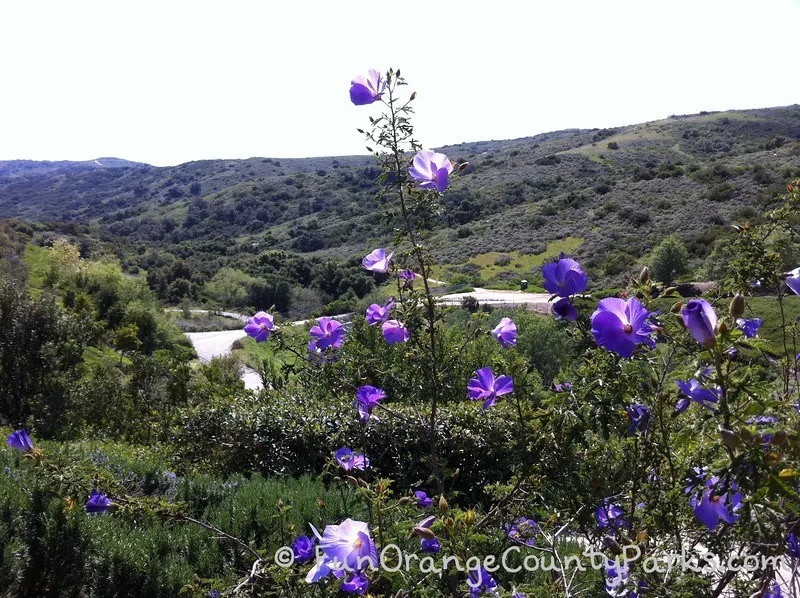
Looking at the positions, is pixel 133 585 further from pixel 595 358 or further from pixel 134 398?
pixel 134 398

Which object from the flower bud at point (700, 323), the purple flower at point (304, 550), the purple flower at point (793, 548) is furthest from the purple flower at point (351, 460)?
the flower bud at point (700, 323)

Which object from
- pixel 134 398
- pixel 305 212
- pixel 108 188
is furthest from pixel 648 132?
pixel 108 188

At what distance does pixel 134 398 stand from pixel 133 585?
5424 millimetres

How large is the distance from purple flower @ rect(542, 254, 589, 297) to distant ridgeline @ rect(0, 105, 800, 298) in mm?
460

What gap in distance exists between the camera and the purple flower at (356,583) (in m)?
1.30

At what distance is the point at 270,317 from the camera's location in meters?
2.70

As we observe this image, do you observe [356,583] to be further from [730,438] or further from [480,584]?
[730,438]

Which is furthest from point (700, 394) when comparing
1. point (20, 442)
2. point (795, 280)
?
point (20, 442)

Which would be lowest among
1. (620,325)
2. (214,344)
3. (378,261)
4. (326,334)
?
(214,344)

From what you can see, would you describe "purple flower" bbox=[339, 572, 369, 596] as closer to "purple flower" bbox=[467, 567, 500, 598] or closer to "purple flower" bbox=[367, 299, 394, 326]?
"purple flower" bbox=[467, 567, 500, 598]

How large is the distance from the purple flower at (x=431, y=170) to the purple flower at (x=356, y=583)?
1.16 m

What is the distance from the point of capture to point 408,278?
1.96 meters

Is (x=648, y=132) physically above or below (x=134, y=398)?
above

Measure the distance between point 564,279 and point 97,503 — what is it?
1.78 meters
